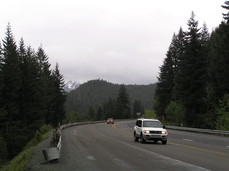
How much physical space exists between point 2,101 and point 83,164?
35.5 m

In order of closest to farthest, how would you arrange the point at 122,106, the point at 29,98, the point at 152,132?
the point at 152,132, the point at 29,98, the point at 122,106

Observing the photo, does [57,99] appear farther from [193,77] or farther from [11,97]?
[193,77]

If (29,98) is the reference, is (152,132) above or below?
below

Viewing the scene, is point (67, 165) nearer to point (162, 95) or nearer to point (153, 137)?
point (153, 137)


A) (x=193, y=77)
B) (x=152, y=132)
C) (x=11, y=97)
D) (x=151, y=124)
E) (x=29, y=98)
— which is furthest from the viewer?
(x=29, y=98)

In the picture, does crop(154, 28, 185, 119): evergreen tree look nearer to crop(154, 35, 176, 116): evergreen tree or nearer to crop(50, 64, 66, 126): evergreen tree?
crop(154, 35, 176, 116): evergreen tree

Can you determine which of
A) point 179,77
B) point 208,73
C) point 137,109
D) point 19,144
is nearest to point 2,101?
point 19,144

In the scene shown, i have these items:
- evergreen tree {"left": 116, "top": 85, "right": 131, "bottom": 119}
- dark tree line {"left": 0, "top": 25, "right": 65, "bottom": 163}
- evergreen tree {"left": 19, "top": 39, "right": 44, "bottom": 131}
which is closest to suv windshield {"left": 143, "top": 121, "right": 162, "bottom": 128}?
dark tree line {"left": 0, "top": 25, "right": 65, "bottom": 163}

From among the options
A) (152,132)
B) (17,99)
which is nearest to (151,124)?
(152,132)

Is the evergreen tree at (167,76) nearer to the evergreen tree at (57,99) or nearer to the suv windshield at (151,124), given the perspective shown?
the evergreen tree at (57,99)

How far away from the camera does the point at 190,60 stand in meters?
49.6

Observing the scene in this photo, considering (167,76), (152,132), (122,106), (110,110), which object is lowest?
(152,132)

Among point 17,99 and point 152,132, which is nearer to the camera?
point 152,132

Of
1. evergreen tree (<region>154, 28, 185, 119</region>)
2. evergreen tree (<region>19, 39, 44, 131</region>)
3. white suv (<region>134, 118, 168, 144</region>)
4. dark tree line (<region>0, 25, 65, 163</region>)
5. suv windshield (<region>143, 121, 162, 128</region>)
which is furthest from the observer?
evergreen tree (<region>154, 28, 185, 119</region>)
